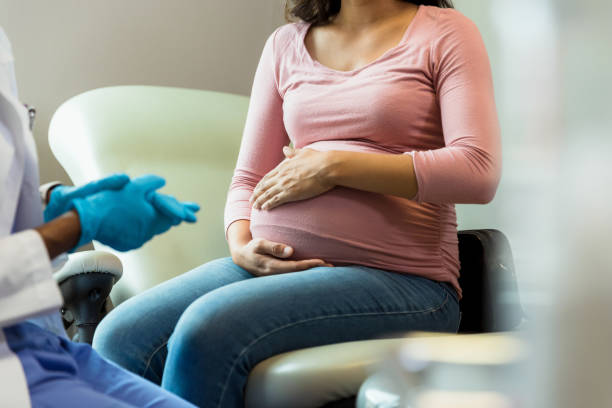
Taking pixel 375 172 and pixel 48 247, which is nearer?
pixel 48 247

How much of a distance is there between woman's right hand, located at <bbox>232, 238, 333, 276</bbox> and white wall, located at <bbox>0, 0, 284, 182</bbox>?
3.81ft

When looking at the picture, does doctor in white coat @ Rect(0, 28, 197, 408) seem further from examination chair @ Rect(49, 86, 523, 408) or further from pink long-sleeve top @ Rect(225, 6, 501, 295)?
examination chair @ Rect(49, 86, 523, 408)

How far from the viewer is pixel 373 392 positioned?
31 cm

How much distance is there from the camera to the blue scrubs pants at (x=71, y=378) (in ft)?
1.97

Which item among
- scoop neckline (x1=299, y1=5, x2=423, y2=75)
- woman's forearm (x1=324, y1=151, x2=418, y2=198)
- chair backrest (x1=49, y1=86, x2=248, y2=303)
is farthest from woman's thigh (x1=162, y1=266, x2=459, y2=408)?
chair backrest (x1=49, y1=86, x2=248, y2=303)

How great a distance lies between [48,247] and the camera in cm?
61

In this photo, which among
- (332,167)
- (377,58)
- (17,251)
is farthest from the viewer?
(377,58)

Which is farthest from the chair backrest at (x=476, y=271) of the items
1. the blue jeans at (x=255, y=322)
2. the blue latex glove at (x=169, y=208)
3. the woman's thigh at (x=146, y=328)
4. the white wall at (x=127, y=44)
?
the white wall at (x=127, y=44)

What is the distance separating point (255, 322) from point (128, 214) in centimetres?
27

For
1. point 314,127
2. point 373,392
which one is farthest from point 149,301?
point 373,392

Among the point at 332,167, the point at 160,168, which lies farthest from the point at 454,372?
the point at 160,168

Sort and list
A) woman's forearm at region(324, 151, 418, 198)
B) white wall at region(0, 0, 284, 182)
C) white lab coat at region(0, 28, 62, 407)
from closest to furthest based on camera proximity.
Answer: white lab coat at region(0, 28, 62, 407)
woman's forearm at region(324, 151, 418, 198)
white wall at region(0, 0, 284, 182)

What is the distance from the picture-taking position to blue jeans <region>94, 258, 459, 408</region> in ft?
2.84

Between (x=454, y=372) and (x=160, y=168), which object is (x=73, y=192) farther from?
(x=160, y=168)
